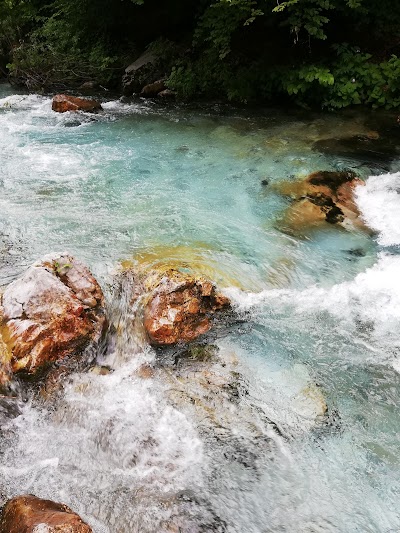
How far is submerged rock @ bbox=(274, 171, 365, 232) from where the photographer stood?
691 centimetres

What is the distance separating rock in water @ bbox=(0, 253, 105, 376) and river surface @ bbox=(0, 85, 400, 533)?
1.06ft

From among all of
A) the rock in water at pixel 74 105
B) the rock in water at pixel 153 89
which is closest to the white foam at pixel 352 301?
the rock in water at pixel 74 105

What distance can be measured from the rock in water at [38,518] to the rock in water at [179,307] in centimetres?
194

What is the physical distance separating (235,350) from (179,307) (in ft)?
2.46

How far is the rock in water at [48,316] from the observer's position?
14.5 ft

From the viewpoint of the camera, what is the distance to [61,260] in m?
5.26

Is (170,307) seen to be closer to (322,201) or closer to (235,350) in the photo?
(235,350)

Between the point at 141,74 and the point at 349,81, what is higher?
the point at 349,81

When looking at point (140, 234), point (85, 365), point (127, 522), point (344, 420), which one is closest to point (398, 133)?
point (140, 234)

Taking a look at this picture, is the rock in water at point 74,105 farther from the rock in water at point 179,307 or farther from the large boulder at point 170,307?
the rock in water at point 179,307

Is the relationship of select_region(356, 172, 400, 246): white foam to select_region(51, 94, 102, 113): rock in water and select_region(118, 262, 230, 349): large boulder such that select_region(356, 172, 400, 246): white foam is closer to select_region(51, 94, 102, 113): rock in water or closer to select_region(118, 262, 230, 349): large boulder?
select_region(118, 262, 230, 349): large boulder

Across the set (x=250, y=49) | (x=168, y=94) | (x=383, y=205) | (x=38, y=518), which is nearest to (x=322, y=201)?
(x=383, y=205)

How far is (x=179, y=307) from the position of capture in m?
4.99

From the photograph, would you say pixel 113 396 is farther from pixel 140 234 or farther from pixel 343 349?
pixel 140 234
